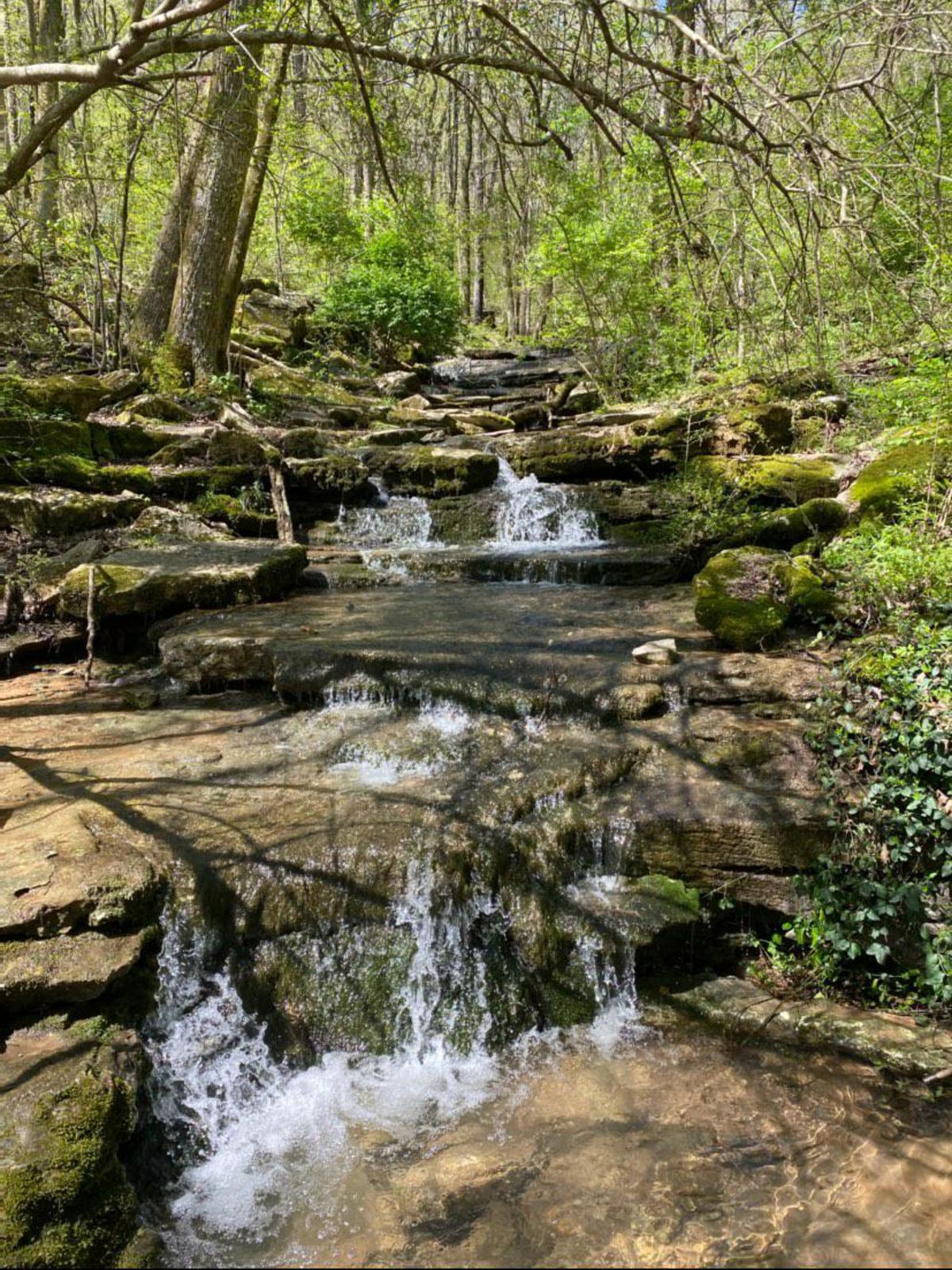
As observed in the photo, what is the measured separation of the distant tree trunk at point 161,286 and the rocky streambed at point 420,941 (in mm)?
5969

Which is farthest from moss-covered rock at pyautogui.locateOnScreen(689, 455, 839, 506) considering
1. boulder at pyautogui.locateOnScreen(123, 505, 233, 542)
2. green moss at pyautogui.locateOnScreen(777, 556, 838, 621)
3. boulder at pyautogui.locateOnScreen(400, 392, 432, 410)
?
boulder at pyautogui.locateOnScreen(400, 392, 432, 410)

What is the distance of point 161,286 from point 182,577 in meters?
7.22

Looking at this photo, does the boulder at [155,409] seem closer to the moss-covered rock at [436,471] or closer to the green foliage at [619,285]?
the moss-covered rock at [436,471]

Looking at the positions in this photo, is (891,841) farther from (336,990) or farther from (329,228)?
(329,228)

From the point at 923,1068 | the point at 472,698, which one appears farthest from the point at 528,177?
the point at 923,1068

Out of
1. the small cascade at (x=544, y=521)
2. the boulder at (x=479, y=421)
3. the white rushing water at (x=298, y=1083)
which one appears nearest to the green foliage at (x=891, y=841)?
the white rushing water at (x=298, y=1083)

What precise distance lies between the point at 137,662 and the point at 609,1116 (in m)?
5.28

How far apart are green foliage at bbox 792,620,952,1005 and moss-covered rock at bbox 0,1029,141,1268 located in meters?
3.25

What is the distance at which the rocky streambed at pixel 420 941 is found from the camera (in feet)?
9.06

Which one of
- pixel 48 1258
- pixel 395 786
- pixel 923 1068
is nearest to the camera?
pixel 48 1258

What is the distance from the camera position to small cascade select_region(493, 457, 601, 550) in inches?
391

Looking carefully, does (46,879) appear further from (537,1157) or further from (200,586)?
(200,586)

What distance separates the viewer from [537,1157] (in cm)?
302

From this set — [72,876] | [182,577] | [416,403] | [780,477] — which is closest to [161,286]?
[416,403]
